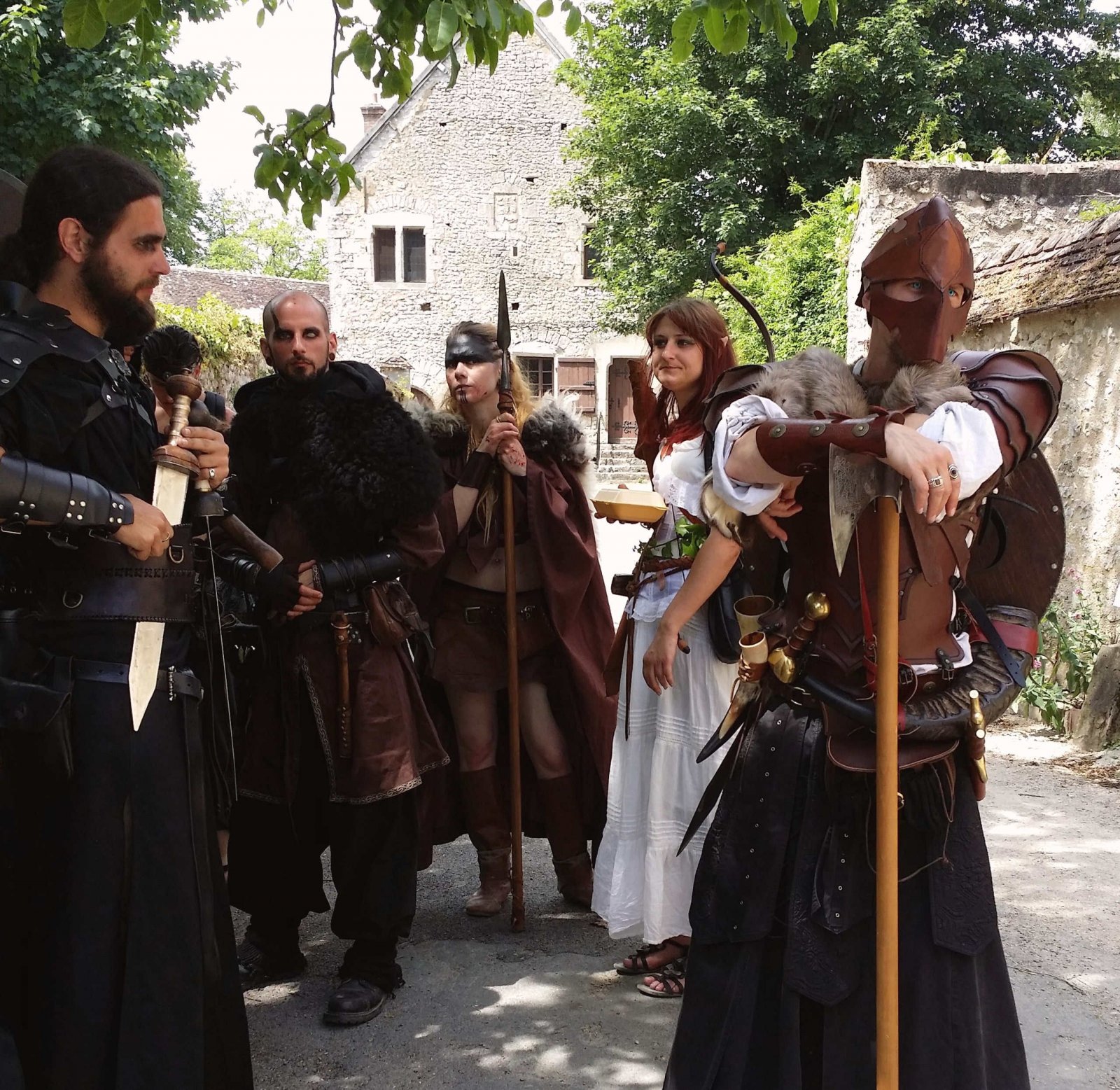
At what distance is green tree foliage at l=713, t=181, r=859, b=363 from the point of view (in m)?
11.9

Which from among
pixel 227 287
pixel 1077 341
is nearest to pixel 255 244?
pixel 227 287

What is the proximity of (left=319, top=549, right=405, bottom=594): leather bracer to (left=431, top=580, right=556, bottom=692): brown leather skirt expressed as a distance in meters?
0.57

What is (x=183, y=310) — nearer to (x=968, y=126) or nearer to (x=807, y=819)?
(x=807, y=819)

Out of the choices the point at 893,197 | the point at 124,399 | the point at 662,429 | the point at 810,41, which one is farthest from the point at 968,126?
the point at 124,399

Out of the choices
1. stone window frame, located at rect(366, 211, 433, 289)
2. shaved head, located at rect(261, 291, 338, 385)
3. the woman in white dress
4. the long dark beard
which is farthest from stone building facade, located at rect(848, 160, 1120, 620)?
stone window frame, located at rect(366, 211, 433, 289)

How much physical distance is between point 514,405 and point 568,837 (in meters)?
1.46

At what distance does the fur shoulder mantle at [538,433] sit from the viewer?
3682mm

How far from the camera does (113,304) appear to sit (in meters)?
2.20

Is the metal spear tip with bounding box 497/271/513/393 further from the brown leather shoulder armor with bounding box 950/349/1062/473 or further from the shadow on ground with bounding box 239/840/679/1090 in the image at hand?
the brown leather shoulder armor with bounding box 950/349/1062/473

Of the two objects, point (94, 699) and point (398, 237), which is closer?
point (94, 699)

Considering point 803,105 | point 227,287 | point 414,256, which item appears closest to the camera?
point 803,105

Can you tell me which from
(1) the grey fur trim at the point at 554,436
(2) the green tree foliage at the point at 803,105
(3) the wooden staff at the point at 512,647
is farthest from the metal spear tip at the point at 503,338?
(2) the green tree foliage at the point at 803,105

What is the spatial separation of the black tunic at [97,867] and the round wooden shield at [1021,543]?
1651 mm

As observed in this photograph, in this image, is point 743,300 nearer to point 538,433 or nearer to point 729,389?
point 729,389
